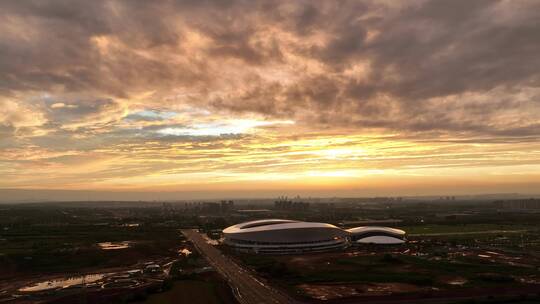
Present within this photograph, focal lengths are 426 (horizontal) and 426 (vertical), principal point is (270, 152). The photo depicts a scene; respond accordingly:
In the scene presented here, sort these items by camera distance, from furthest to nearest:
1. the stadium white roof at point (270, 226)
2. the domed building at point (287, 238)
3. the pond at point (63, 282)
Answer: the stadium white roof at point (270, 226) < the domed building at point (287, 238) < the pond at point (63, 282)

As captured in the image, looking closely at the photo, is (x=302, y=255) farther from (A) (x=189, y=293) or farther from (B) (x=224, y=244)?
(A) (x=189, y=293)

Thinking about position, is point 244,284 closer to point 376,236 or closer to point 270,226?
point 270,226

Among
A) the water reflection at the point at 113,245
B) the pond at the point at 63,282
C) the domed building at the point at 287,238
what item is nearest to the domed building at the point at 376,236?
the domed building at the point at 287,238

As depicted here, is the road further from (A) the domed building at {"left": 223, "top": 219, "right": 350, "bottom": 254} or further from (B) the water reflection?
(B) the water reflection

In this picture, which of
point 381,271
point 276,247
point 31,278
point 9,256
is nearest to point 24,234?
point 9,256

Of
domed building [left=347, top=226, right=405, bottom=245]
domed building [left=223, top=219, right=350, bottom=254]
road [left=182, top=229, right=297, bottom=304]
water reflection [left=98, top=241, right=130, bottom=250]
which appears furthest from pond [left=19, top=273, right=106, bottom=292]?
domed building [left=347, top=226, right=405, bottom=245]

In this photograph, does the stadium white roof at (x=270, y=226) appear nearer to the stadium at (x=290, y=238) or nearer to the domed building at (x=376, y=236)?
the stadium at (x=290, y=238)
